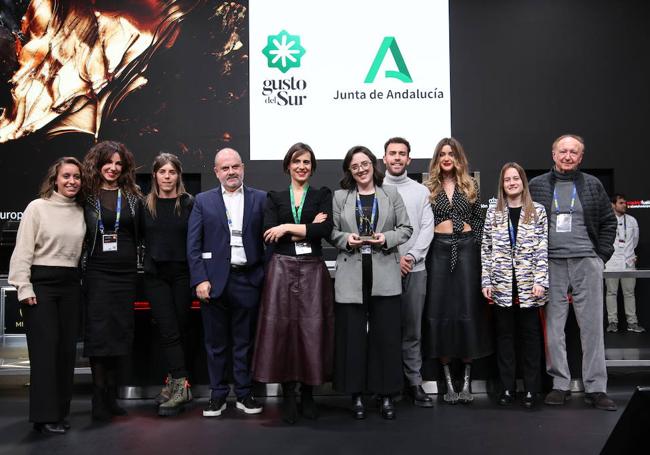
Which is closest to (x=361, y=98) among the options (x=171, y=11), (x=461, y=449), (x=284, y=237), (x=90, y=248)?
(x=171, y=11)

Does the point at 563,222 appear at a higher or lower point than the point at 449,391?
higher

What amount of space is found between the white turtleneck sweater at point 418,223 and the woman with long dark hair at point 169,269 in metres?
1.38

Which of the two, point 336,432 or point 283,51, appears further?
point 283,51

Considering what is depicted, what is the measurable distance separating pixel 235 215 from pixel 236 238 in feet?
0.48

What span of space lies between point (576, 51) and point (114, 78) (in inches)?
214

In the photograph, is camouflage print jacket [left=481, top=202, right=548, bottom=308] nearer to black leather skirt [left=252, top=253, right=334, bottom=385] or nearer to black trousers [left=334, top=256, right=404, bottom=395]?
black trousers [left=334, top=256, right=404, bottom=395]

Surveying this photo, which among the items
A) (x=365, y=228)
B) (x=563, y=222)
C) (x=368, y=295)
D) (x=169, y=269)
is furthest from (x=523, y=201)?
(x=169, y=269)

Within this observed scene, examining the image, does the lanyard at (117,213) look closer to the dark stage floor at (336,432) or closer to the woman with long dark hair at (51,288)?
the woman with long dark hair at (51,288)

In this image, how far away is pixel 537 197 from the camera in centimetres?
336

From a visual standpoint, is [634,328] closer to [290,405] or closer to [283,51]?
[290,405]

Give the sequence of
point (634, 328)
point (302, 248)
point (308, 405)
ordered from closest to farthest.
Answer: point (302, 248) → point (308, 405) → point (634, 328)

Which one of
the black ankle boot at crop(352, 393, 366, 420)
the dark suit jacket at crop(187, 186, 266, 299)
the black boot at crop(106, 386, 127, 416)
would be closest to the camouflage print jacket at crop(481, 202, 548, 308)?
the black ankle boot at crop(352, 393, 366, 420)

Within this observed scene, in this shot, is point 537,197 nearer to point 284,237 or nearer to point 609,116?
point 284,237

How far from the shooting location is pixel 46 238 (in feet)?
9.23
